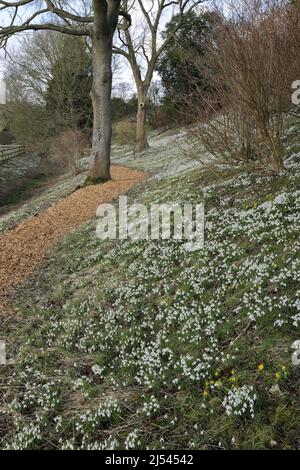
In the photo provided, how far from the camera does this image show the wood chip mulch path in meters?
10.5

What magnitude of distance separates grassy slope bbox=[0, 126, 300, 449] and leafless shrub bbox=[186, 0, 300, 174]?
1326 millimetres

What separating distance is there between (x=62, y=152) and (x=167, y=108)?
61.1 ft

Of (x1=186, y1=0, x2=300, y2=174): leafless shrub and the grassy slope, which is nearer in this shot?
the grassy slope

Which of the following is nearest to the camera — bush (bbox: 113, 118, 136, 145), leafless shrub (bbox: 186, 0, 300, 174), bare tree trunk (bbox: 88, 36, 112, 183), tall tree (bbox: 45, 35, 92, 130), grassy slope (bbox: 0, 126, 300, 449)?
grassy slope (bbox: 0, 126, 300, 449)

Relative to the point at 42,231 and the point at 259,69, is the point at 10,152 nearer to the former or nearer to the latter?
the point at 42,231

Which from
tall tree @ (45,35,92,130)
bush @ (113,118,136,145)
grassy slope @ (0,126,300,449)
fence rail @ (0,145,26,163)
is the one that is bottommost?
grassy slope @ (0,126,300,449)

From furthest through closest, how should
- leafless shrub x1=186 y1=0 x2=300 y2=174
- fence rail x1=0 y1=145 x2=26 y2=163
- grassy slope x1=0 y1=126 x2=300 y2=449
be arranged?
fence rail x1=0 y1=145 x2=26 y2=163 < leafless shrub x1=186 y1=0 x2=300 y2=174 < grassy slope x1=0 y1=126 x2=300 y2=449

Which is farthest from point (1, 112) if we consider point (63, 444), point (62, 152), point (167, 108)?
point (63, 444)

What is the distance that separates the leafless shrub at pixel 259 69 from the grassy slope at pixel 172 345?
1.33m

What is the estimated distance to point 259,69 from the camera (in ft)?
28.1

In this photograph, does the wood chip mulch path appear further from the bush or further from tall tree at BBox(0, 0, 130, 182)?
the bush

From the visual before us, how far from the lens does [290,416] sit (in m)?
3.99

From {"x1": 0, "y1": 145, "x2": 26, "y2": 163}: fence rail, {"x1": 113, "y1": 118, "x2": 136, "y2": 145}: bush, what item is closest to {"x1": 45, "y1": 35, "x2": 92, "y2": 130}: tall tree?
{"x1": 113, "y1": 118, "x2": 136, "y2": 145}: bush
